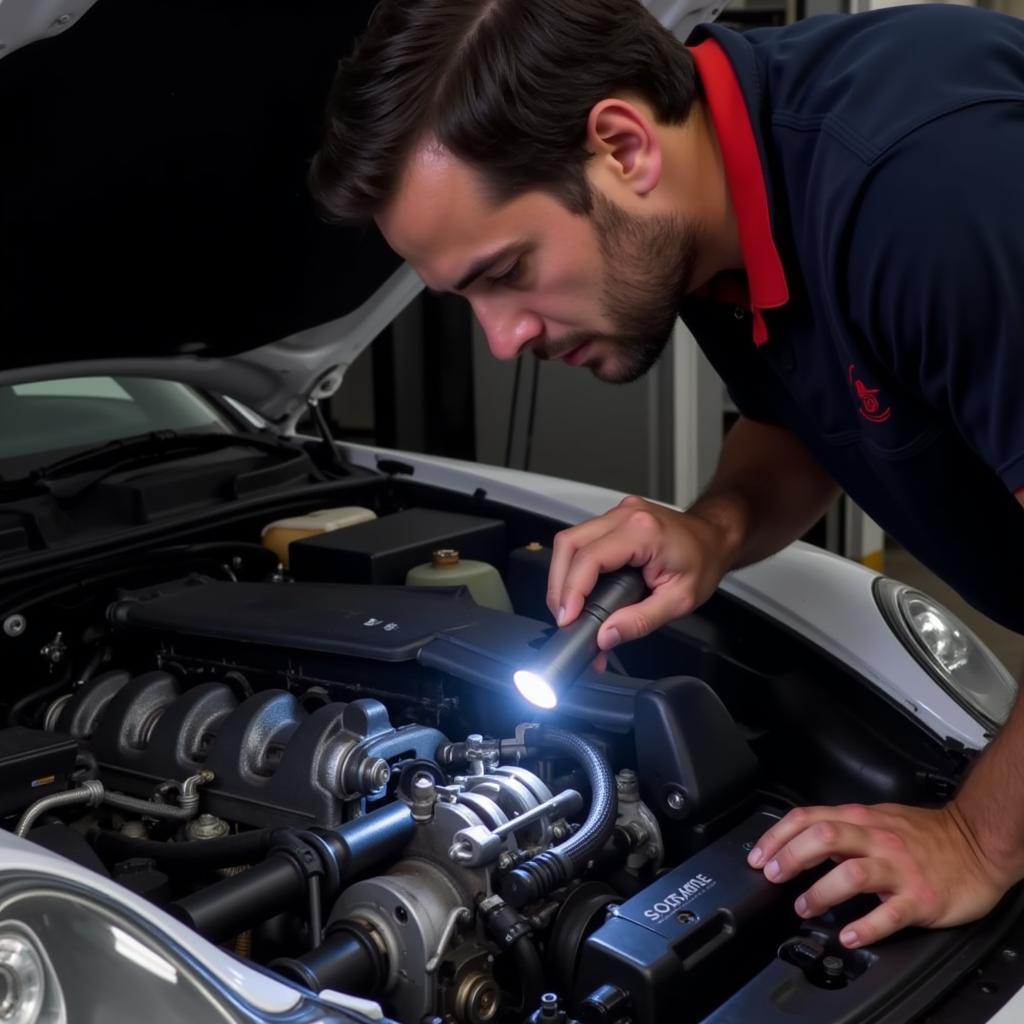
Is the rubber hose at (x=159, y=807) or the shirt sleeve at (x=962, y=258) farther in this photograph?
the rubber hose at (x=159, y=807)

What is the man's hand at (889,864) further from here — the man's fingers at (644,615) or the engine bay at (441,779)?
the man's fingers at (644,615)

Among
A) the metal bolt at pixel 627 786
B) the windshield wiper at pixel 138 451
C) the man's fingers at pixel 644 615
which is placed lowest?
the metal bolt at pixel 627 786

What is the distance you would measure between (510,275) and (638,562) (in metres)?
0.33

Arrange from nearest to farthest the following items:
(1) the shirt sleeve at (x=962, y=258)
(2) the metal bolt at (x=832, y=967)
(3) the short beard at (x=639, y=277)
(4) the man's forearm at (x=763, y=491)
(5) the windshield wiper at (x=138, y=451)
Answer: (1) the shirt sleeve at (x=962, y=258)
(2) the metal bolt at (x=832, y=967)
(3) the short beard at (x=639, y=277)
(4) the man's forearm at (x=763, y=491)
(5) the windshield wiper at (x=138, y=451)

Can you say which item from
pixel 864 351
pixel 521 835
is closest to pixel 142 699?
pixel 521 835

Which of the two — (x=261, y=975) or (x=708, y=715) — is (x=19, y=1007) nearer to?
(x=261, y=975)

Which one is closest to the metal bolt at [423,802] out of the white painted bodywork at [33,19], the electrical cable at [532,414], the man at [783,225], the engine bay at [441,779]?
the engine bay at [441,779]

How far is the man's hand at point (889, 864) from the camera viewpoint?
3.60 feet

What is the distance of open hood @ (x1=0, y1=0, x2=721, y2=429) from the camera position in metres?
1.41

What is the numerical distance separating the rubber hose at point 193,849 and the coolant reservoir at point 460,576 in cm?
52

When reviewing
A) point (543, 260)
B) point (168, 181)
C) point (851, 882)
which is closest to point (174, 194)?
point (168, 181)

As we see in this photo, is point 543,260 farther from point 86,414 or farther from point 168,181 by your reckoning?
point 86,414

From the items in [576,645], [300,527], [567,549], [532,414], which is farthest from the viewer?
[532,414]

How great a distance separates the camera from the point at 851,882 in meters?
1.09
